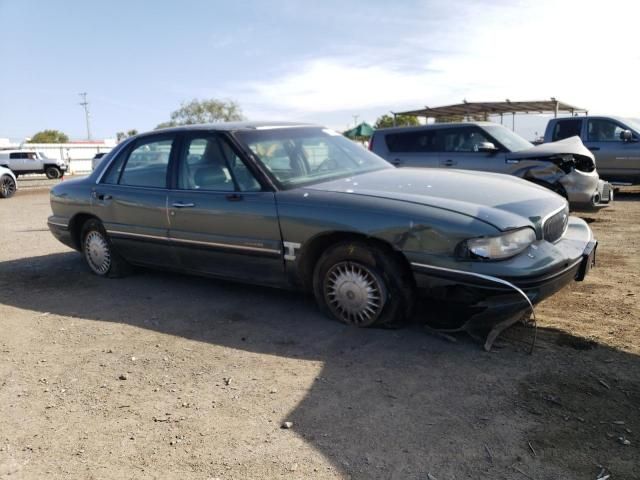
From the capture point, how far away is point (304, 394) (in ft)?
10.1

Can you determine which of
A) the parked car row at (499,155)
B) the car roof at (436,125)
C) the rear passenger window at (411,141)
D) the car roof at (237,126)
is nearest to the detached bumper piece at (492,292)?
the car roof at (237,126)

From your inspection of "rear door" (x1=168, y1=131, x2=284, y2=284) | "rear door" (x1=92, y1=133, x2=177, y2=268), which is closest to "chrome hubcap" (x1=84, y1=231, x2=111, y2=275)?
"rear door" (x1=92, y1=133, x2=177, y2=268)

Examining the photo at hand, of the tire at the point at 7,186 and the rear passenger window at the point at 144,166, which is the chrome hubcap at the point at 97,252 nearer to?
the rear passenger window at the point at 144,166

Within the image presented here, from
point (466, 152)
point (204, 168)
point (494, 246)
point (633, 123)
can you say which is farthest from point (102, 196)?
point (633, 123)

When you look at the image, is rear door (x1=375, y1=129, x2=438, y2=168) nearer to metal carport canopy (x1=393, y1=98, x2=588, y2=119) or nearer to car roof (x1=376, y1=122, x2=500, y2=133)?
car roof (x1=376, y1=122, x2=500, y2=133)

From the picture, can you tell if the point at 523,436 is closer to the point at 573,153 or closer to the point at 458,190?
the point at 458,190

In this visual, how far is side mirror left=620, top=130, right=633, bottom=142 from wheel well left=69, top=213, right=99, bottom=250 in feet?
32.5

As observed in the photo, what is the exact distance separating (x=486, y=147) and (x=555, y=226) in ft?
15.3

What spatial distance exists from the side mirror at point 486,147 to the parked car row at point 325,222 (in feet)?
12.2

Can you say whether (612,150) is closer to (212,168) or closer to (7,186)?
(212,168)

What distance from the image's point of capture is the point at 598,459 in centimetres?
237

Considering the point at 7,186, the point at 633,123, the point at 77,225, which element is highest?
the point at 633,123

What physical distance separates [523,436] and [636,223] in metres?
6.56

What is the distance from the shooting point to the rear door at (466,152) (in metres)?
8.43
